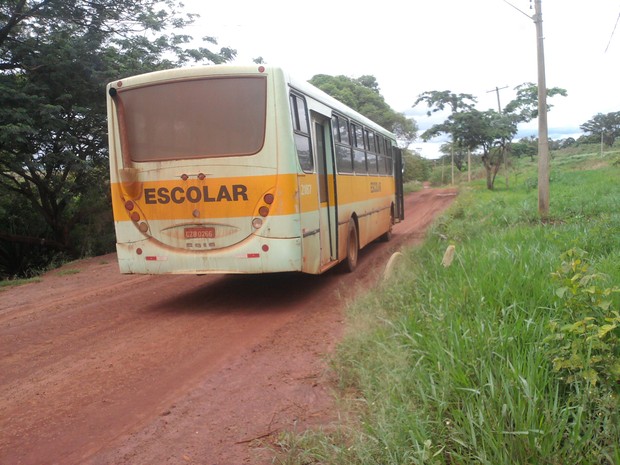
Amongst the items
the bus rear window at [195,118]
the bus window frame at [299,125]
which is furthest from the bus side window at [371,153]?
the bus rear window at [195,118]

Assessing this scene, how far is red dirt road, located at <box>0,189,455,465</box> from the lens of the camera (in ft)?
10.9

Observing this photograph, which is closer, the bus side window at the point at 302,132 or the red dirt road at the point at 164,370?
the red dirt road at the point at 164,370

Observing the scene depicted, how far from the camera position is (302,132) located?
6809mm

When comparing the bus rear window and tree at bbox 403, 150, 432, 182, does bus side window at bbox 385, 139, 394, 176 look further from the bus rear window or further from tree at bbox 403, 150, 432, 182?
tree at bbox 403, 150, 432, 182

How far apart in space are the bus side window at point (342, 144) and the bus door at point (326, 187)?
0.36m

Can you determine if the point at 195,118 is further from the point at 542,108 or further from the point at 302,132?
the point at 542,108

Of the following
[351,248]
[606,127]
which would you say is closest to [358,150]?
[351,248]

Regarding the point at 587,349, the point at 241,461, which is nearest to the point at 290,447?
the point at 241,461

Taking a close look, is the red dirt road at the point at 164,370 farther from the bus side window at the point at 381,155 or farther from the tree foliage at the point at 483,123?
the tree foliage at the point at 483,123

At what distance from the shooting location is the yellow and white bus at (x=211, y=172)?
6133 mm

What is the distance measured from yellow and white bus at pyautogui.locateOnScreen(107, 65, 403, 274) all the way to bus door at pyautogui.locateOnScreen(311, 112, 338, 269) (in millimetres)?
536

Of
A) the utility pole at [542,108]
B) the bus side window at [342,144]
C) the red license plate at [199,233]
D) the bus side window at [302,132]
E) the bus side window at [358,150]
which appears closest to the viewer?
the red license plate at [199,233]

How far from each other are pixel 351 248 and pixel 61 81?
8.21 metres

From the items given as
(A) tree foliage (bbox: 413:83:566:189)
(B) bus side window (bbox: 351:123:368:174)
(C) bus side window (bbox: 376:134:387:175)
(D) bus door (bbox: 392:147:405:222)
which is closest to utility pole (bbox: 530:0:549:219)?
(C) bus side window (bbox: 376:134:387:175)
